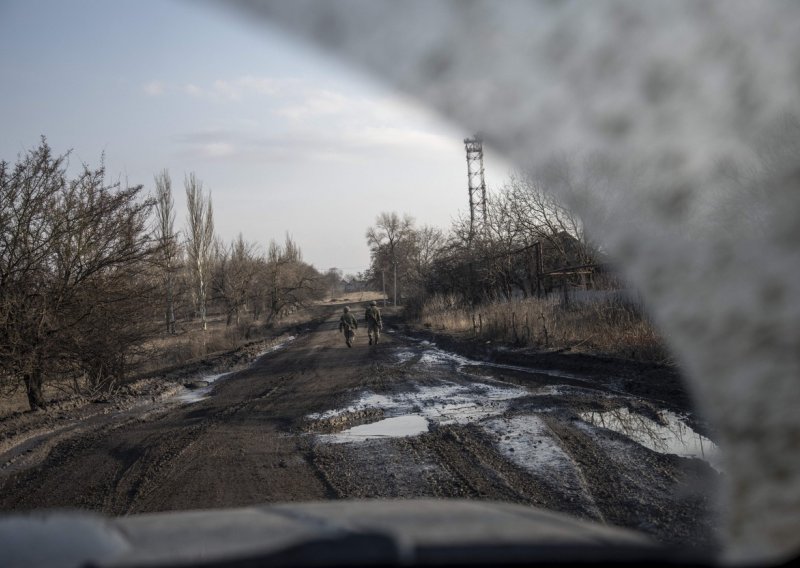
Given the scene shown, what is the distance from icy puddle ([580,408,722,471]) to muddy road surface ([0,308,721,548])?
23mm

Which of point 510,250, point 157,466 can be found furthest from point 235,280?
point 157,466

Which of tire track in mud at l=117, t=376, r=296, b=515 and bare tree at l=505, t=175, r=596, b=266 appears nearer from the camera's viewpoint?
tire track in mud at l=117, t=376, r=296, b=515

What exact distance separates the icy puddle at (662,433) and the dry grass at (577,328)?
3.82 metres

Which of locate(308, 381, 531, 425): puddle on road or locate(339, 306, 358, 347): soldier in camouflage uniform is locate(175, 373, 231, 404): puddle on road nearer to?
locate(308, 381, 531, 425): puddle on road

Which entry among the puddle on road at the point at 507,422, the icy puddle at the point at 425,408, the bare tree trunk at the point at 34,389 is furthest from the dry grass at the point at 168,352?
the puddle on road at the point at 507,422

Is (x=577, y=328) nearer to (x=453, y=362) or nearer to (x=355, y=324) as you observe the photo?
(x=453, y=362)

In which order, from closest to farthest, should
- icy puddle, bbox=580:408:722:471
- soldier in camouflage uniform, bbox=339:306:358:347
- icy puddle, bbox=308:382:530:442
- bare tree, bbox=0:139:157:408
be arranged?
1. icy puddle, bbox=580:408:722:471
2. icy puddle, bbox=308:382:530:442
3. bare tree, bbox=0:139:157:408
4. soldier in camouflage uniform, bbox=339:306:358:347

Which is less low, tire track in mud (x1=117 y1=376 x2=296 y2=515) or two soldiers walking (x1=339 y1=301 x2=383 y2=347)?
two soldiers walking (x1=339 y1=301 x2=383 y2=347)

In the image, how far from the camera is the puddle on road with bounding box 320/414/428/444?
27.8 feet

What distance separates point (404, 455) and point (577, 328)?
451 inches

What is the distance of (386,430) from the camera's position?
8.86 meters

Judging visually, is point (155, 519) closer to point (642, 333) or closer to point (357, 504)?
point (357, 504)

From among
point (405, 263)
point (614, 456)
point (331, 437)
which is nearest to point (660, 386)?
point (614, 456)

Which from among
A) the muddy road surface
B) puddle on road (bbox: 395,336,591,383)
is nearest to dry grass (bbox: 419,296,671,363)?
puddle on road (bbox: 395,336,591,383)
